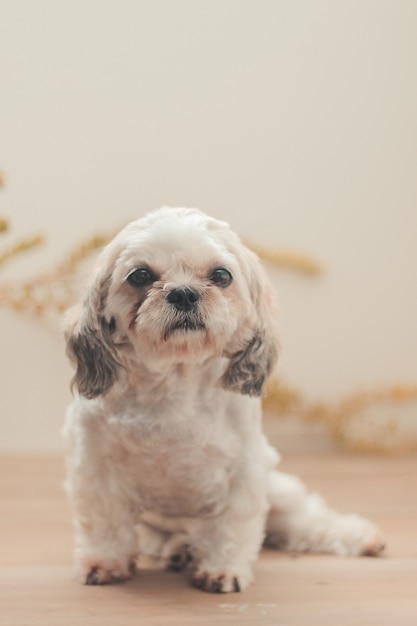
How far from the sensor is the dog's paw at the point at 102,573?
78.3 inches

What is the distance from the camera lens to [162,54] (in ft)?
11.7

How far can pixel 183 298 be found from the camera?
1.76 meters

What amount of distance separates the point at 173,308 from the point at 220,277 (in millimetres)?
126

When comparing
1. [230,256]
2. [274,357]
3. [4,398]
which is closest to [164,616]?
[274,357]

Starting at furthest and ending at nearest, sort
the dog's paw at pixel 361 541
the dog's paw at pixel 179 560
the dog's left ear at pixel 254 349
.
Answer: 1. the dog's paw at pixel 361 541
2. the dog's paw at pixel 179 560
3. the dog's left ear at pixel 254 349

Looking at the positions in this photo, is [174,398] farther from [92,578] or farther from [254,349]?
[92,578]

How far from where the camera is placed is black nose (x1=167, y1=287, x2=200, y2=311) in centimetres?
176

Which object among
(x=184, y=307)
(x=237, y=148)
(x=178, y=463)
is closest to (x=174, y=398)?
(x=178, y=463)

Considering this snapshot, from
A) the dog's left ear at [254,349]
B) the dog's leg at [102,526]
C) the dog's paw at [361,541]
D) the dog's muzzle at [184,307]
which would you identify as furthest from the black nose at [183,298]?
the dog's paw at [361,541]

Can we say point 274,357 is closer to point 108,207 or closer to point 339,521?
point 339,521

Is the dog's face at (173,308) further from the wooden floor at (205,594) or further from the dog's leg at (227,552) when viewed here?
the wooden floor at (205,594)

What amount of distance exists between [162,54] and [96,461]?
2.01 metres

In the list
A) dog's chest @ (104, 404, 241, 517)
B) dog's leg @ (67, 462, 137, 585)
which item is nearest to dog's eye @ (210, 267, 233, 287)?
dog's chest @ (104, 404, 241, 517)

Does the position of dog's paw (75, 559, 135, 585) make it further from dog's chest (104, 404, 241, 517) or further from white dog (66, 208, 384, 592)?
dog's chest (104, 404, 241, 517)
